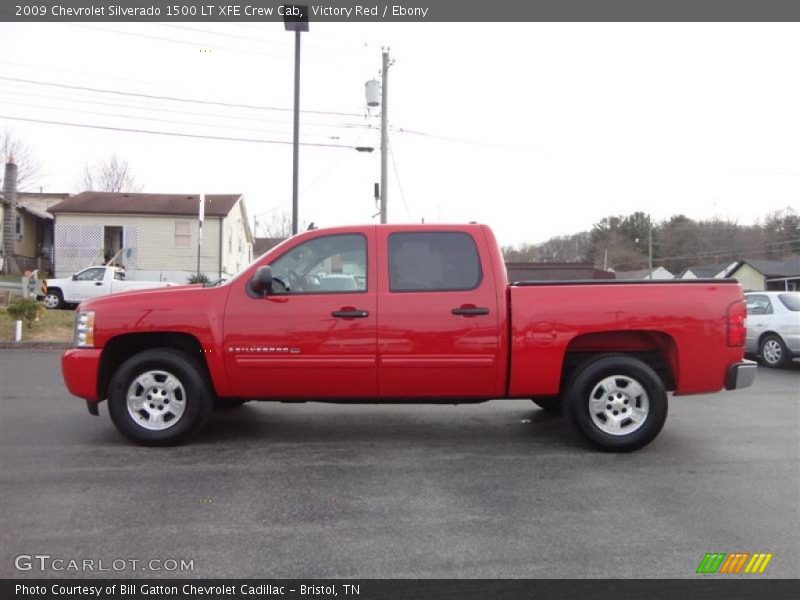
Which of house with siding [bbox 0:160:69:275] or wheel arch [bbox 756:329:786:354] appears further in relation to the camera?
house with siding [bbox 0:160:69:275]

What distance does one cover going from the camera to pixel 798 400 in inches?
286

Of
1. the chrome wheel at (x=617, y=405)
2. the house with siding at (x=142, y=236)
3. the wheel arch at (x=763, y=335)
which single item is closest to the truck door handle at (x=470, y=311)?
the chrome wheel at (x=617, y=405)

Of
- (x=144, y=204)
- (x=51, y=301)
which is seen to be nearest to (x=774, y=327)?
(x=51, y=301)

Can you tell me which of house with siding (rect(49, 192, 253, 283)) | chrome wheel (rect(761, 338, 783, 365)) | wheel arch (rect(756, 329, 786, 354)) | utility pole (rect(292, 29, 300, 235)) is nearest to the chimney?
house with siding (rect(49, 192, 253, 283))

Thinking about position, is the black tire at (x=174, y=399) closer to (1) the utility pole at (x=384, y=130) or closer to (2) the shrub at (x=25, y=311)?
(2) the shrub at (x=25, y=311)

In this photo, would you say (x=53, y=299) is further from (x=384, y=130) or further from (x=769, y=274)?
(x=769, y=274)

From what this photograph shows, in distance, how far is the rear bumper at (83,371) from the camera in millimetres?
4773

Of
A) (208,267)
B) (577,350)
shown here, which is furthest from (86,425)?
(208,267)

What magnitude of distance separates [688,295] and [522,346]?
1.42 meters

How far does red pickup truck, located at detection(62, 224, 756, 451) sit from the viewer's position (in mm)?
4633

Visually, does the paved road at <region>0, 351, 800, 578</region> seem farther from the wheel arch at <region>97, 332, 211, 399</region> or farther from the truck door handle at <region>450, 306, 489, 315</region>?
the truck door handle at <region>450, 306, 489, 315</region>

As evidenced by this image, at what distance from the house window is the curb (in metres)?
15.8
